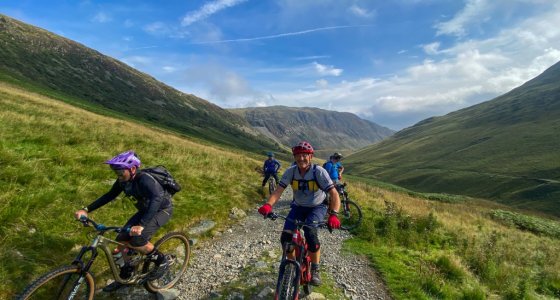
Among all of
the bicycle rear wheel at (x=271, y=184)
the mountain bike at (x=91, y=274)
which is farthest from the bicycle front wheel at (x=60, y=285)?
the bicycle rear wheel at (x=271, y=184)

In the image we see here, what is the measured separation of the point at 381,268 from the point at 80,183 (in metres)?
10.4

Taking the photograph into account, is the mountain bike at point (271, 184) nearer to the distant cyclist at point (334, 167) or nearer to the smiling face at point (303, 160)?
the distant cyclist at point (334, 167)

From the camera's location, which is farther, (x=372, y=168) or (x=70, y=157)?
(x=372, y=168)

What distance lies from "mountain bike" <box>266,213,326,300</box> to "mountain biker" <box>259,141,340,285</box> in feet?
0.70

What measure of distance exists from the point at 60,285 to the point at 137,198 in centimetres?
221

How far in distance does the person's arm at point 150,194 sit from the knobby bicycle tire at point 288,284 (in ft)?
9.54

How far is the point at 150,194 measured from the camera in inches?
273

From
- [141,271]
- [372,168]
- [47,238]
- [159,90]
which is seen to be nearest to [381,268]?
[141,271]

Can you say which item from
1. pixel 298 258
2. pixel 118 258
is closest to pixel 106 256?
pixel 118 258

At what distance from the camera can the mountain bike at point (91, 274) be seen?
5.48 meters

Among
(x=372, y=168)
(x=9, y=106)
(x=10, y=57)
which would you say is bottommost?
(x=372, y=168)

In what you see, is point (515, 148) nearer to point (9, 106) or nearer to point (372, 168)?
point (372, 168)

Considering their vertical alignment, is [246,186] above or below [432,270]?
above

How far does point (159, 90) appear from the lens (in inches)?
7687
